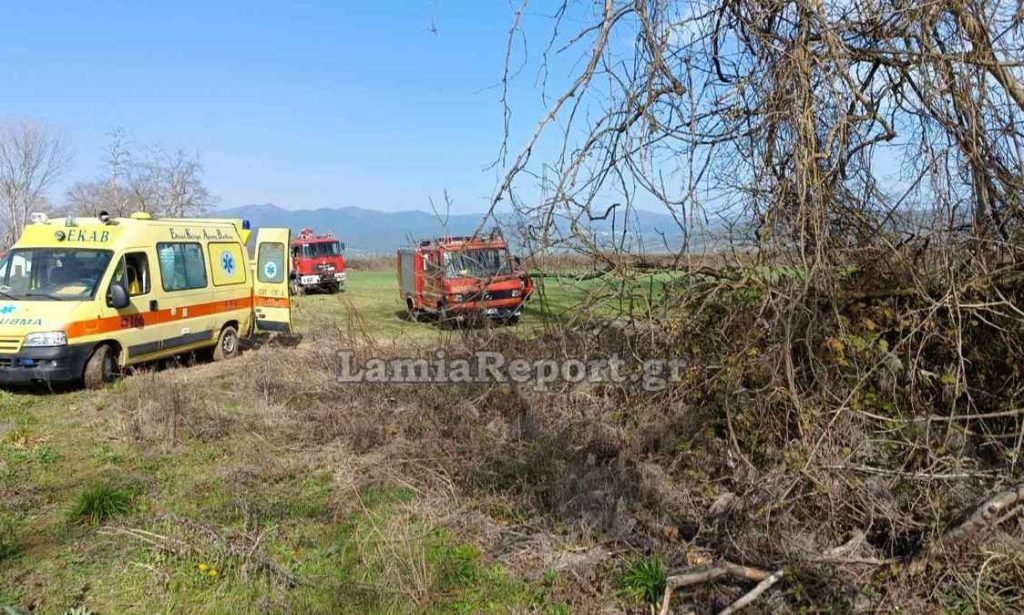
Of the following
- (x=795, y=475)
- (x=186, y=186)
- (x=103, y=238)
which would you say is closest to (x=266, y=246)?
(x=103, y=238)

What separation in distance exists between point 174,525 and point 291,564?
3.15 feet

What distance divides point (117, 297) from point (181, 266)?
1571 millimetres

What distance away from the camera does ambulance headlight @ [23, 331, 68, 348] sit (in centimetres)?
788

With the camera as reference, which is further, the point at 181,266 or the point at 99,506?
the point at 181,266

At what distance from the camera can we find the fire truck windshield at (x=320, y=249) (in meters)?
28.2

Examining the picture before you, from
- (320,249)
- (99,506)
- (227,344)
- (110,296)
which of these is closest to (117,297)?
(110,296)

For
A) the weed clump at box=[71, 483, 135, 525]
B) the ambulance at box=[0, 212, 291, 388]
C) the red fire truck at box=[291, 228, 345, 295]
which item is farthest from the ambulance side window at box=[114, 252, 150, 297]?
the red fire truck at box=[291, 228, 345, 295]

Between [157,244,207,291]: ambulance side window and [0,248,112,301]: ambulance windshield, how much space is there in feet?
2.89

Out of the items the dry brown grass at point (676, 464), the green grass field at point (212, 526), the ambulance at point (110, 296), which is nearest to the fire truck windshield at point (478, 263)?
the green grass field at point (212, 526)

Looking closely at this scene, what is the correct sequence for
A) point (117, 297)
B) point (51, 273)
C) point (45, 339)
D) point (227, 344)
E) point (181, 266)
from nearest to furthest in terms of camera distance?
point (45, 339), point (117, 297), point (51, 273), point (181, 266), point (227, 344)

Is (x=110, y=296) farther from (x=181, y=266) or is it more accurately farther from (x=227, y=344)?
(x=227, y=344)

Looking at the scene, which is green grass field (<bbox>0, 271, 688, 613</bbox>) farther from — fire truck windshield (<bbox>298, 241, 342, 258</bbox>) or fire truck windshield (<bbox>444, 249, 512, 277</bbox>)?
fire truck windshield (<bbox>298, 241, 342, 258</bbox>)

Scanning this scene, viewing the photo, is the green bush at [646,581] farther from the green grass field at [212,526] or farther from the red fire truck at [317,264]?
the red fire truck at [317,264]

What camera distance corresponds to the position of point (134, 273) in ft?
29.5
